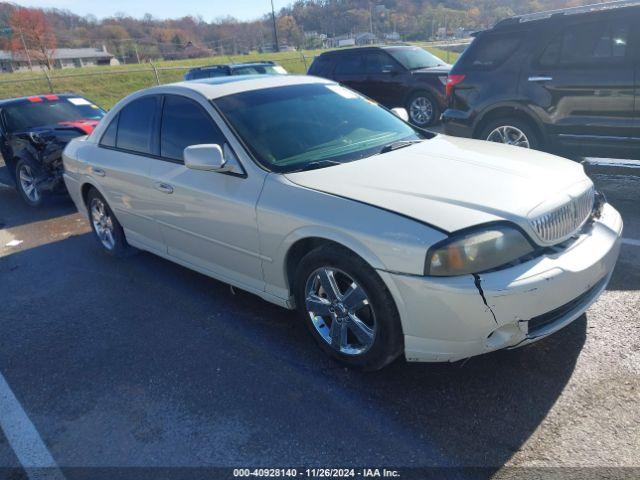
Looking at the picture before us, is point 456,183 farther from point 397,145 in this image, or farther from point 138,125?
point 138,125

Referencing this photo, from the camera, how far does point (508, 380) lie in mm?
2785

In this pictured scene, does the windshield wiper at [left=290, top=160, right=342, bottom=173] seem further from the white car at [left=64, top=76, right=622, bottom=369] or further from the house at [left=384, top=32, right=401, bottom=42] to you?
the house at [left=384, top=32, right=401, bottom=42]

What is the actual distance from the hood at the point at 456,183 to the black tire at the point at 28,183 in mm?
5745

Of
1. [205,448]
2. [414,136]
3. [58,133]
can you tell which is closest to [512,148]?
[414,136]

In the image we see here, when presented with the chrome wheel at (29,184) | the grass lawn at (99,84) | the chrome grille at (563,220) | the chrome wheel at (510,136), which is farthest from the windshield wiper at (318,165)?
the grass lawn at (99,84)

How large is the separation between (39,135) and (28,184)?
812 mm

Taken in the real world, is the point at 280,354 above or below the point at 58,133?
below

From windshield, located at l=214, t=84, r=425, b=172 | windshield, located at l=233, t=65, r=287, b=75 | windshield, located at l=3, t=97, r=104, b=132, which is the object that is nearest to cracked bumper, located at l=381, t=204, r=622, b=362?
windshield, located at l=214, t=84, r=425, b=172

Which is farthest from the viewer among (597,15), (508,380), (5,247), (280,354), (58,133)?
(58,133)

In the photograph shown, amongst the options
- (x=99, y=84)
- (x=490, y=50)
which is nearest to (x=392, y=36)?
(x=99, y=84)

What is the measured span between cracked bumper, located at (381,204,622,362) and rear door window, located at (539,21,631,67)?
3581 millimetres

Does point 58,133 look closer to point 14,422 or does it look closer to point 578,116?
point 14,422

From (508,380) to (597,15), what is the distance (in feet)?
14.6

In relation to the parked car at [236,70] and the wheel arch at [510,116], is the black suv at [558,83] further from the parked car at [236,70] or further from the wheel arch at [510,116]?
the parked car at [236,70]
